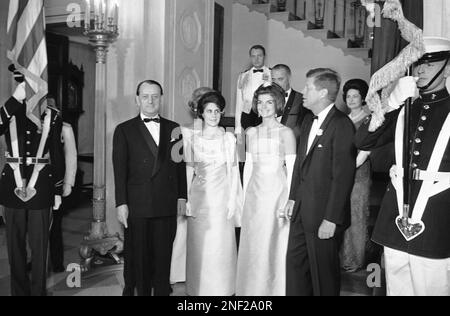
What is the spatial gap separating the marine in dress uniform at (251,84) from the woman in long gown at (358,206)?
1.36 meters

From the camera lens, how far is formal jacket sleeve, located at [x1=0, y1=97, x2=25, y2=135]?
11.5 ft

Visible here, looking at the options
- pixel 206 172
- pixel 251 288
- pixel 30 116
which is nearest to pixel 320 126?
pixel 206 172

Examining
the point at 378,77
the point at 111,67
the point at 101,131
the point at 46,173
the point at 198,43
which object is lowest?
the point at 46,173

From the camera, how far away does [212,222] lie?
379cm

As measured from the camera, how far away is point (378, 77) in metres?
2.82

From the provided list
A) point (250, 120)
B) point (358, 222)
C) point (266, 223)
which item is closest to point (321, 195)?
point (266, 223)

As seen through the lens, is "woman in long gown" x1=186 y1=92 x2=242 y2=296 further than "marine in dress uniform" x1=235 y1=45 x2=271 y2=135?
No

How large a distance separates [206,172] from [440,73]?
1.75m

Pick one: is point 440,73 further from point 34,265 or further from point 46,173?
point 34,265

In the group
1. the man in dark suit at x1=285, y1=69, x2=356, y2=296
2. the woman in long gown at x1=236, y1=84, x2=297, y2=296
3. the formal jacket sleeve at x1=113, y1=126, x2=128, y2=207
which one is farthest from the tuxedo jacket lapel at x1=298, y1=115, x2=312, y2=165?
the formal jacket sleeve at x1=113, y1=126, x2=128, y2=207

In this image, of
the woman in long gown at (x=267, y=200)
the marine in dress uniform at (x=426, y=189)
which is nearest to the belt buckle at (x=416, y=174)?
the marine in dress uniform at (x=426, y=189)

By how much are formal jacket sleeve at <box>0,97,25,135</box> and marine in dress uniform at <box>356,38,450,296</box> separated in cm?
236

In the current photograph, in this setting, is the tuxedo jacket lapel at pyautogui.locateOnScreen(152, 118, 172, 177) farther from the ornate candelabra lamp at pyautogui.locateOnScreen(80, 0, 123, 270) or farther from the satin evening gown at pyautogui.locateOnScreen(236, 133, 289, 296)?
the ornate candelabra lamp at pyautogui.locateOnScreen(80, 0, 123, 270)

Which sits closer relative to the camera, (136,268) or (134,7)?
(136,268)
